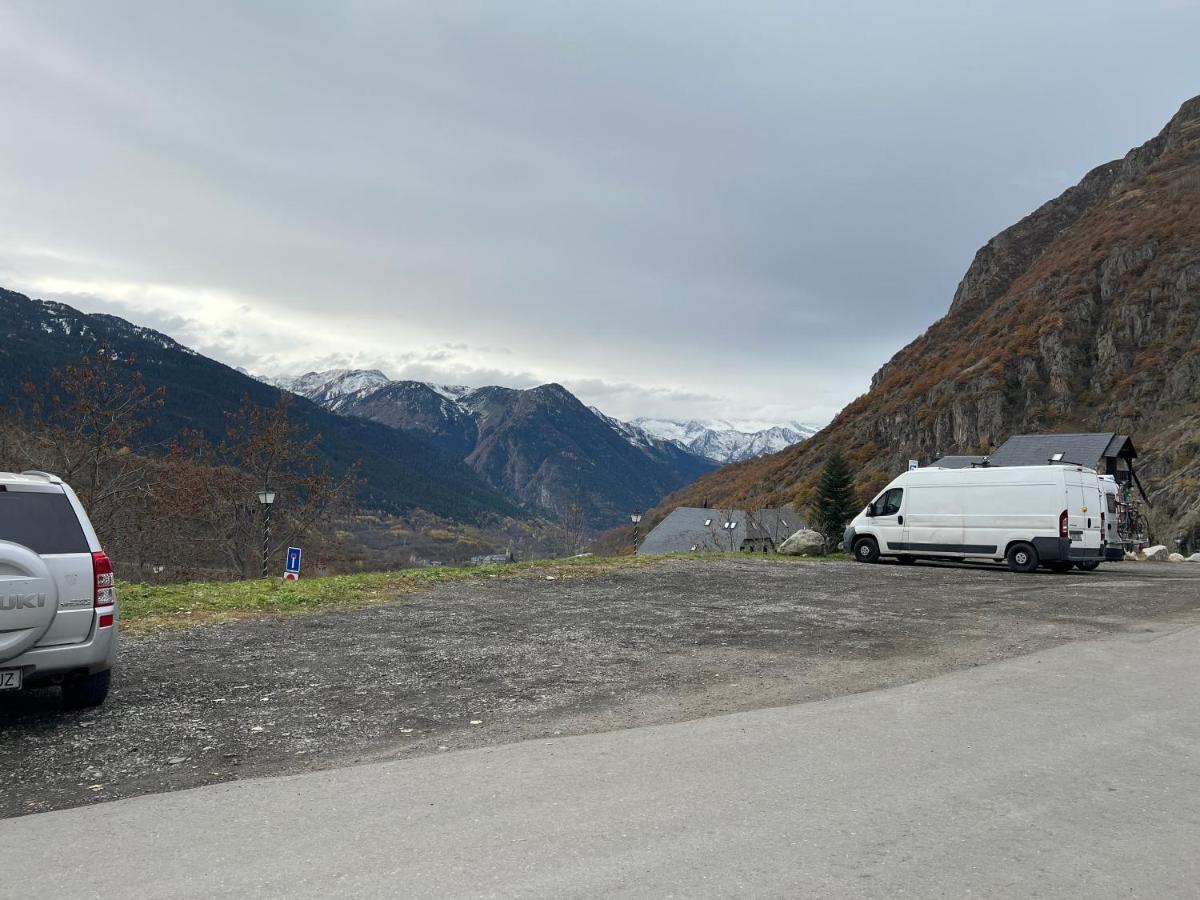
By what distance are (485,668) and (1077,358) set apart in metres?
117

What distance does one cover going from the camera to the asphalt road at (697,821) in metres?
3.83

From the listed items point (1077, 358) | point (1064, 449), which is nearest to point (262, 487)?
point (1064, 449)

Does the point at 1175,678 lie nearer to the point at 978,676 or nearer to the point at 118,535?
the point at 978,676

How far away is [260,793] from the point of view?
5035 millimetres

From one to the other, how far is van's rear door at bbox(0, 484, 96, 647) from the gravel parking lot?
0.81 meters

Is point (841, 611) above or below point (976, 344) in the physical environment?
below

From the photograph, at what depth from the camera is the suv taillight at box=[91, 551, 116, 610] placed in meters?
6.67

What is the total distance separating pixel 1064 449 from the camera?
158ft

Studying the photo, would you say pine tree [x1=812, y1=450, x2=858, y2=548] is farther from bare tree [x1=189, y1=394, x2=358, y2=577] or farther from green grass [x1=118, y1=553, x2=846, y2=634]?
green grass [x1=118, y1=553, x2=846, y2=634]

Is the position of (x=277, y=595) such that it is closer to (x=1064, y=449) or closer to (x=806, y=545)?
(x=806, y=545)

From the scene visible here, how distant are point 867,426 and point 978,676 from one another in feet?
407

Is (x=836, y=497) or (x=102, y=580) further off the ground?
(x=836, y=497)

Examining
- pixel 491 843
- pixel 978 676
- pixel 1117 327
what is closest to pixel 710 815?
pixel 491 843

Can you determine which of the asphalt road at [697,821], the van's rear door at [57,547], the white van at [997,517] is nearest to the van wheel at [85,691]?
the van's rear door at [57,547]
